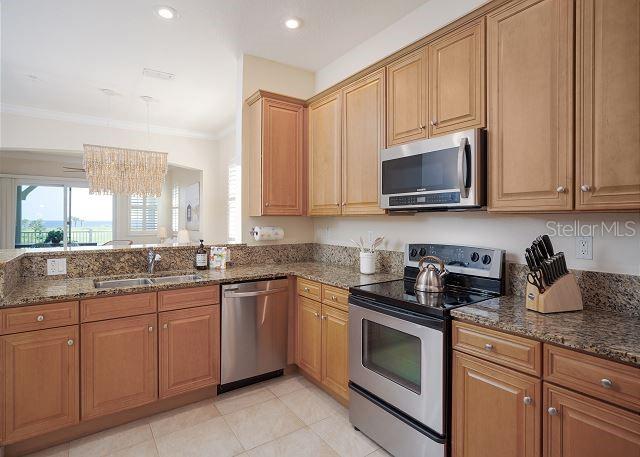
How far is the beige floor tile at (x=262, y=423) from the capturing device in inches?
82.8

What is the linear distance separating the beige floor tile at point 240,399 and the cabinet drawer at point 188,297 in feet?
2.42

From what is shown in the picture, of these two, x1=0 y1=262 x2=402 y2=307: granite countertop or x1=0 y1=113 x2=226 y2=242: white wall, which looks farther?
x1=0 y1=113 x2=226 y2=242: white wall

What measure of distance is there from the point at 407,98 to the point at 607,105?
1.10 m

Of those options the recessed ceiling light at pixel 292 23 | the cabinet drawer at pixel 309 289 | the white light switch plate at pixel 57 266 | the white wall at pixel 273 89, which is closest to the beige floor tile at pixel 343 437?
the cabinet drawer at pixel 309 289

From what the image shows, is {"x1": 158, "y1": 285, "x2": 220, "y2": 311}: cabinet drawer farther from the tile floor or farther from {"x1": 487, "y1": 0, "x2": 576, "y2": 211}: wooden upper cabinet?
{"x1": 487, "y1": 0, "x2": 576, "y2": 211}: wooden upper cabinet

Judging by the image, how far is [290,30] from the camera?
2809 mm

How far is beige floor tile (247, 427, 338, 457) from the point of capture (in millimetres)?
1949

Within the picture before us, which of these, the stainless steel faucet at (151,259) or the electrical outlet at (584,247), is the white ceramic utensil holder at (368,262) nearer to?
the electrical outlet at (584,247)

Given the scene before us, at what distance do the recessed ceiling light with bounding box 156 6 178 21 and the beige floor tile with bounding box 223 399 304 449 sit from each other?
9.59ft

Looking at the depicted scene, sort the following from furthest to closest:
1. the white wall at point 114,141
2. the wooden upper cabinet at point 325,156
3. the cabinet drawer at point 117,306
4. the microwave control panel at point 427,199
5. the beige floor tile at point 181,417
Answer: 1. the white wall at point 114,141
2. the wooden upper cabinet at point 325,156
3. the beige floor tile at point 181,417
4. the cabinet drawer at point 117,306
5. the microwave control panel at point 427,199

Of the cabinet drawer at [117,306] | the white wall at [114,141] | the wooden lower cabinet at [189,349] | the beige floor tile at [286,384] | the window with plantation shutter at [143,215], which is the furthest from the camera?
the window with plantation shutter at [143,215]

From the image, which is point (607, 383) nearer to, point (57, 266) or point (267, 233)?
point (267, 233)

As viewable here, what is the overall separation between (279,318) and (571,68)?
240 cm

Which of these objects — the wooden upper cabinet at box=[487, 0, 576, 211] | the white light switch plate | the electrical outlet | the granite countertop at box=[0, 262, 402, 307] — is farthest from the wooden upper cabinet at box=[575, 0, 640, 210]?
the white light switch plate
